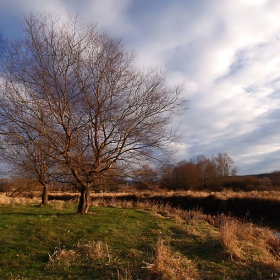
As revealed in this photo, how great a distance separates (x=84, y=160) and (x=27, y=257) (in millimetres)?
4560

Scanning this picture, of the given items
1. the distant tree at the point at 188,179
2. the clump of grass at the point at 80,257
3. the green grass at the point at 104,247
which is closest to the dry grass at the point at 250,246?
the green grass at the point at 104,247

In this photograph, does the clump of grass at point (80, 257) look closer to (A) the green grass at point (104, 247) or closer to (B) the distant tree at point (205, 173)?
(A) the green grass at point (104, 247)

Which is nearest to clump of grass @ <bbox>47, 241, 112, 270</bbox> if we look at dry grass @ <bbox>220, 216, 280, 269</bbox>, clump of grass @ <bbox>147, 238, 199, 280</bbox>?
clump of grass @ <bbox>147, 238, 199, 280</bbox>

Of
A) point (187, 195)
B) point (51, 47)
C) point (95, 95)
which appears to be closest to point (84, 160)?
point (95, 95)

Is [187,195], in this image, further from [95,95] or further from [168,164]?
[95,95]

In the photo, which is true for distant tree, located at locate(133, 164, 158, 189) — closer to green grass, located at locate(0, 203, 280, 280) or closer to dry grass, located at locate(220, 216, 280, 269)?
green grass, located at locate(0, 203, 280, 280)

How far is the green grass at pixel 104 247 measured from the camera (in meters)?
5.05

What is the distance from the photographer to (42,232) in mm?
7699

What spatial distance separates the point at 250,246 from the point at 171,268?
3403 mm


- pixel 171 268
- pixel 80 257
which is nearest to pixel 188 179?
pixel 80 257

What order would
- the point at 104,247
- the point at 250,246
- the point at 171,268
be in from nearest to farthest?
the point at 171,268, the point at 104,247, the point at 250,246

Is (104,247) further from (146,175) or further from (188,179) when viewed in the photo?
(188,179)

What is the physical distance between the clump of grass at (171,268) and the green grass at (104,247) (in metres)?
0.15

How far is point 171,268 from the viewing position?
5.11 meters
